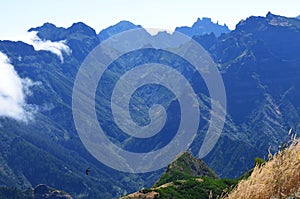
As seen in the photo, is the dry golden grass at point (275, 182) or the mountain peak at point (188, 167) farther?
the mountain peak at point (188, 167)

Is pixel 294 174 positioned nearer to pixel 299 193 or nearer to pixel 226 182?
pixel 299 193

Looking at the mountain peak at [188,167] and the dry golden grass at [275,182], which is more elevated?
the mountain peak at [188,167]

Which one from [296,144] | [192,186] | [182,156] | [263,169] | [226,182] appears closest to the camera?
[263,169]

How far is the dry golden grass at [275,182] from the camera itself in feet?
37.0

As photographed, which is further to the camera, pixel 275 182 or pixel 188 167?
pixel 188 167

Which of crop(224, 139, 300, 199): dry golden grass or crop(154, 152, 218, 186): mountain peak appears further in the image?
crop(154, 152, 218, 186): mountain peak

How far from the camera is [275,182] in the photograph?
11.4 meters

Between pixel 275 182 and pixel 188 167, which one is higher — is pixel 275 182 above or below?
below

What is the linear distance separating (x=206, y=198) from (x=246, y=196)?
40904 millimetres

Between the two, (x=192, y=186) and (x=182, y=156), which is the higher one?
(x=182, y=156)

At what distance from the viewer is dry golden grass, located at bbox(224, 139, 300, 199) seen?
11289mm

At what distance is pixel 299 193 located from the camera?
1033 centimetres

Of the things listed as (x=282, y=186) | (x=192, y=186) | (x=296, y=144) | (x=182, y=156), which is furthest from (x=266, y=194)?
(x=182, y=156)

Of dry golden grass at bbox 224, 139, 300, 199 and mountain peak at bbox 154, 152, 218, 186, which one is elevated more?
mountain peak at bbox 154, 152, 218, 186
